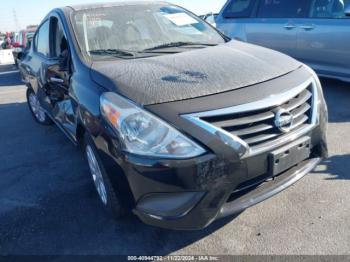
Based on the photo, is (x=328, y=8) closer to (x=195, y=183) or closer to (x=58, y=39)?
(x=58, y=39)

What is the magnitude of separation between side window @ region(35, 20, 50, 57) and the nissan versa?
3.59 feet

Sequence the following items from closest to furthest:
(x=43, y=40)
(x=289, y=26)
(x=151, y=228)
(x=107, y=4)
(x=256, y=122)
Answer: (x=256, y=122)
(x=151, y=228)
(x=107, y=4)
(x=43, y=40)
(x=289, y=26)

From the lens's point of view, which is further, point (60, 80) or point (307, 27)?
point (307, 27)

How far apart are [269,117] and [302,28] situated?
387 centimetres

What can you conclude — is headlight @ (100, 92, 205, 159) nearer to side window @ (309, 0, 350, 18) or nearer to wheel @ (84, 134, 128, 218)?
wheel @ (84, 134, 128, 218)

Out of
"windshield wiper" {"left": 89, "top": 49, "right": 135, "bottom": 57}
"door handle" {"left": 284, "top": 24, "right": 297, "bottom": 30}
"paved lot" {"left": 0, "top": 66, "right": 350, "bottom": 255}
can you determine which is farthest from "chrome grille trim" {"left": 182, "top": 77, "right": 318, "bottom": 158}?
"door handle" {"left": 284, "top": 24, "right": 297, "bottom": 30}

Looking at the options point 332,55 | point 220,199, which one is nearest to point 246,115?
point 220,199

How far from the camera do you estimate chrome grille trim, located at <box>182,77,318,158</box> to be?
2045mm

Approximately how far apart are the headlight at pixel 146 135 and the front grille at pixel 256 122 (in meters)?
0.19

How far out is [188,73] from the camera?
8.10 ft

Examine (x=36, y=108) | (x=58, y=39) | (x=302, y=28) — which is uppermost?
(x=58, y=39)

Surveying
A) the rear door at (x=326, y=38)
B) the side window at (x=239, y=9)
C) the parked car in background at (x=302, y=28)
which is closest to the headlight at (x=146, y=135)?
the parked car in background at (x=302, y=28)

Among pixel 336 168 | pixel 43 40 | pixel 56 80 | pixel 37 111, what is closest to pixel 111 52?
pixel 56 80

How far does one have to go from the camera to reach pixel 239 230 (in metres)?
2.55
